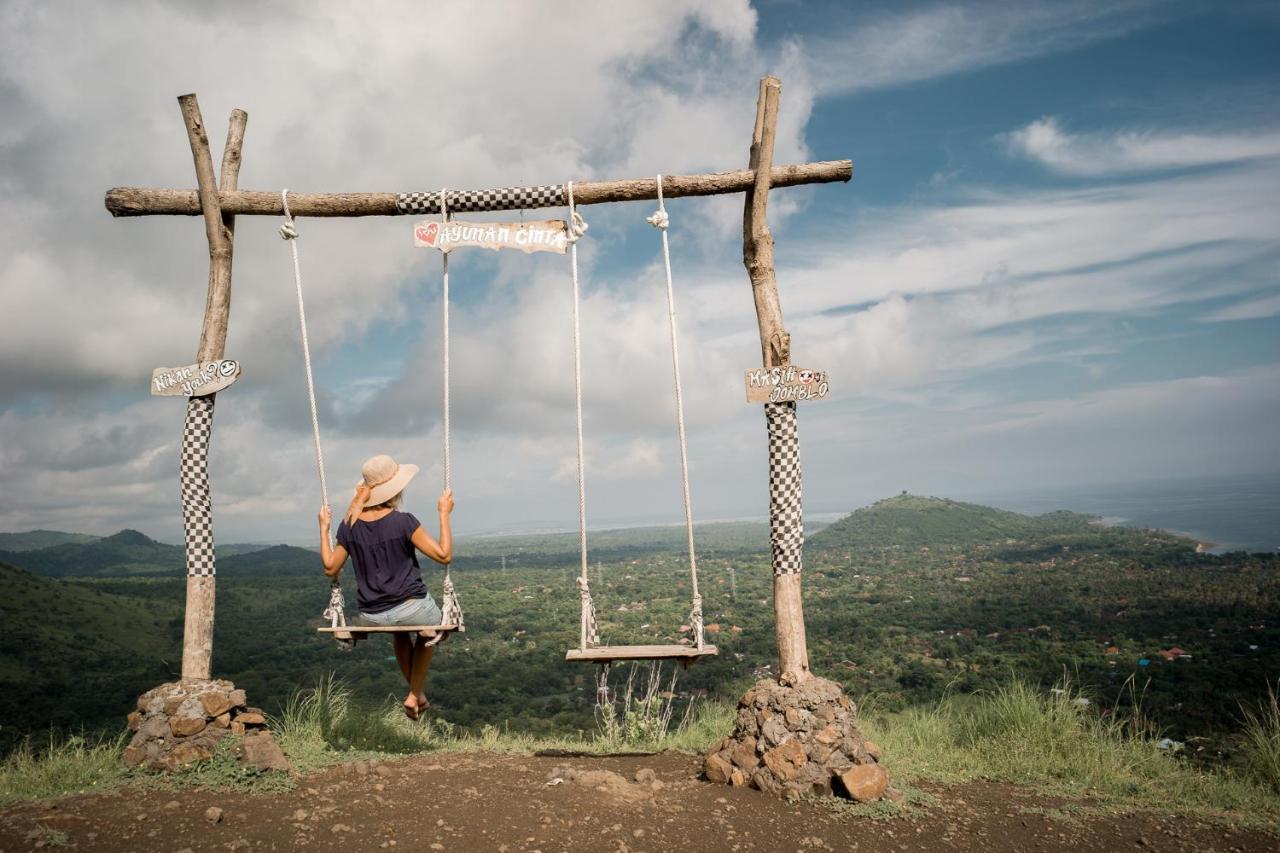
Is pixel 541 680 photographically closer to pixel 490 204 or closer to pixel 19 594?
pixel 490 204

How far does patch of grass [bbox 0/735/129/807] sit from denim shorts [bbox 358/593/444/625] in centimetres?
191

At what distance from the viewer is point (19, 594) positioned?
27.7 meters

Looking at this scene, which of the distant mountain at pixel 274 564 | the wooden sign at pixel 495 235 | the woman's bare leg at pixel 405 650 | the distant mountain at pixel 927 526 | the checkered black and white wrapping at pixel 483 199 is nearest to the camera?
the woman's bare leg at pixel 405 650

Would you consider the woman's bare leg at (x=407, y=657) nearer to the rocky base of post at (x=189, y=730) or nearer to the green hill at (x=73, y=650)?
the rocky base of post at (x=189, y=730)

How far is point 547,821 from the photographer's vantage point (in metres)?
3.84

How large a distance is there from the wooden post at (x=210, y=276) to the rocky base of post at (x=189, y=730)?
376mm

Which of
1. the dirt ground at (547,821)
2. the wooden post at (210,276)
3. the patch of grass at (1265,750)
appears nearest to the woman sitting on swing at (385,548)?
the dirt ground at (547,821)

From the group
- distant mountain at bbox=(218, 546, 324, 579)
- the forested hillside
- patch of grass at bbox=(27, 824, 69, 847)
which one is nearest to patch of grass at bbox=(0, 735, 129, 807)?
patch of grass at bbox=(27, 824, 69, 847)

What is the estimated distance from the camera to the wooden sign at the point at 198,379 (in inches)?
211

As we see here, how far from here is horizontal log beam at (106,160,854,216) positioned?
220 inches

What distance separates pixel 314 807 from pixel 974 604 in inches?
1764

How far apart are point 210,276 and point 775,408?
192 inches

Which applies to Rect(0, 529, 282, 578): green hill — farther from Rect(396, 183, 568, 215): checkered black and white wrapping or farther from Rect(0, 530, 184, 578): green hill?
Rect(396, 183, 568, 215): checkered black and white wrapping

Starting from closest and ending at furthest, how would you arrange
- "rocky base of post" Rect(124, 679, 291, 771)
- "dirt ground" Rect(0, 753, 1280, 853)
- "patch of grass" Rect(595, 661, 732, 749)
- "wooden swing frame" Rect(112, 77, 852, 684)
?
1. "dirt ground" Rect(0, 753, 1280, 853)
2. "rocky base of post" Rect(124, 679, 291, 771)
3. "wooden swing frame" Rect(112, 77, 852, 684)
4. "patch of grass" Rect(595, 661, 732, 749)
